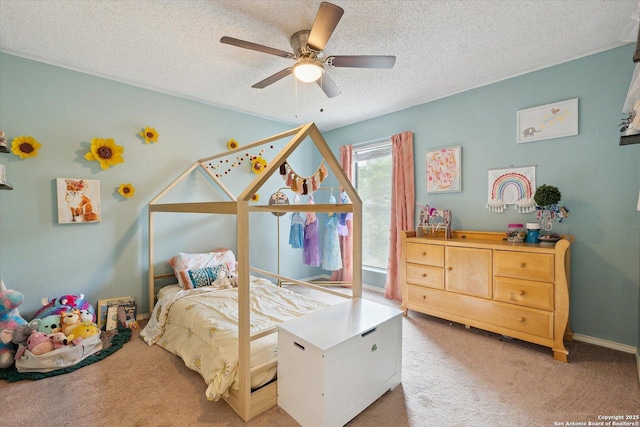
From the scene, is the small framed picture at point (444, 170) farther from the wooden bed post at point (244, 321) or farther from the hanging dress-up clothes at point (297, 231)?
the wooden bed post at point (244, 321)

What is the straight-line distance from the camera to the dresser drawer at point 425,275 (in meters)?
2.94

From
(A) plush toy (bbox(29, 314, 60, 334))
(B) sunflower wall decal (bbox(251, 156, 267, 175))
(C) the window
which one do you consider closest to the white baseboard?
(C) the window

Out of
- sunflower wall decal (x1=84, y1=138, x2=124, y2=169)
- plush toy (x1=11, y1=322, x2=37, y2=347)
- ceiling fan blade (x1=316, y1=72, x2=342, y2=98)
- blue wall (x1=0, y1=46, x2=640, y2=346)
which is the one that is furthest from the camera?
sunflower wall decal (x1=84, y1=138, x2=124, y2=169)

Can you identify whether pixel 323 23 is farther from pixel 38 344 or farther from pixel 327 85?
pixel 38 344

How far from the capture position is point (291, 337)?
5.39 ft

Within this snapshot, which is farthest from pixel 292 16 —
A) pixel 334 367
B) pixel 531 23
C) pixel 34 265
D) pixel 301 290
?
pixel 301 290

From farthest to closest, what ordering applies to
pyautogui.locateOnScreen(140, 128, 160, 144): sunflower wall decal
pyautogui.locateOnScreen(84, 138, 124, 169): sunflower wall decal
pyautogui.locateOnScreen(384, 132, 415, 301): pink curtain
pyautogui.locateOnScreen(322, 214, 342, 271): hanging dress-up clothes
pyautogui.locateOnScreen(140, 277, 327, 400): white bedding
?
1. pyautogui.locateOnScreen(322, 214, 342, 271): hanging dress-up clothes
2. pyautogui.locateOnScreen(384, 132, 415, 301): pink curtain
3. pyautogui.locateOnScreen(140, 128, 160, 144): sunflower wall decal
4. pyautogui.locateOnScreen(84, 138, 124, 169): sunflower wall decal
5. pyautogui.locateOnScreen(140, 277, 327, 400): white bedding

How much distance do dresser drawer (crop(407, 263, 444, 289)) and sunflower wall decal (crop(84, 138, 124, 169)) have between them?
131 inches

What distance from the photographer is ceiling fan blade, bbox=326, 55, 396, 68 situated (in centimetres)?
199

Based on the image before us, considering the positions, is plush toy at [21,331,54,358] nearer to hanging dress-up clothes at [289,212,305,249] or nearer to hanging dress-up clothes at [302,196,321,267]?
hanging dress-up clothes at [289,212,305,249]

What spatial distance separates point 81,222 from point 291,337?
257 centimetres

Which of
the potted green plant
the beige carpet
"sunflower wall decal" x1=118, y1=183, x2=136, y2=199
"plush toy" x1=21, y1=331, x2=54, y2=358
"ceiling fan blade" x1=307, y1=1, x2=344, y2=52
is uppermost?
"ceiling fan blade" x1=307, y1=1, x2=344, y2=52

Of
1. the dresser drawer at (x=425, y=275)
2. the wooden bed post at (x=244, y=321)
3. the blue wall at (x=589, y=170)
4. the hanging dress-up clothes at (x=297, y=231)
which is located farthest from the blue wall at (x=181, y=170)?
the wooden bed post at (x=244, y=321)

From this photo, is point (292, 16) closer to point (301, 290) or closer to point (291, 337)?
point (291, 337)
